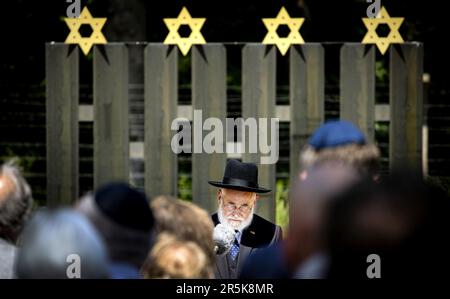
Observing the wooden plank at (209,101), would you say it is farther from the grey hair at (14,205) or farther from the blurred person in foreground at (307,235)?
the blurred person in foreground at (307,235)

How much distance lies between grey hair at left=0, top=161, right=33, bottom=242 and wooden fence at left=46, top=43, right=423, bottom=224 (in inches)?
98.7

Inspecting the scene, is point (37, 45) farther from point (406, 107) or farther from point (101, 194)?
point (101, 194)

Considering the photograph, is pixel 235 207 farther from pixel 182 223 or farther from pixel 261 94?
pixel 182 223

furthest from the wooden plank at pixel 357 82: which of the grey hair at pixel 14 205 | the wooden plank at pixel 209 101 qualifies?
the grey hair at pixel 14 205

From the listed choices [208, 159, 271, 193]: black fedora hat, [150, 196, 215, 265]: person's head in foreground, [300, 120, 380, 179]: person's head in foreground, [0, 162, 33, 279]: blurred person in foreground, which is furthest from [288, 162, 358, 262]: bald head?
[208, 159, 271, 193]: black fedora hat

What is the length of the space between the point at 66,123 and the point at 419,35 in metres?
4.08

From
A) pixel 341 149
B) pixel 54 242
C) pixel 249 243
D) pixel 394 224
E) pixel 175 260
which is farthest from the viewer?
pixel 249 243

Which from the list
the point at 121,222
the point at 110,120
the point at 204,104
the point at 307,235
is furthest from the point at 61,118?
the point at 307,235

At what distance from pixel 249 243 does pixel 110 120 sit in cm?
169

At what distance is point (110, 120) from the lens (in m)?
4.78

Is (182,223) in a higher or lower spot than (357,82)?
lower

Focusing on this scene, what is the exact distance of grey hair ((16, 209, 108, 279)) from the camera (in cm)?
128
